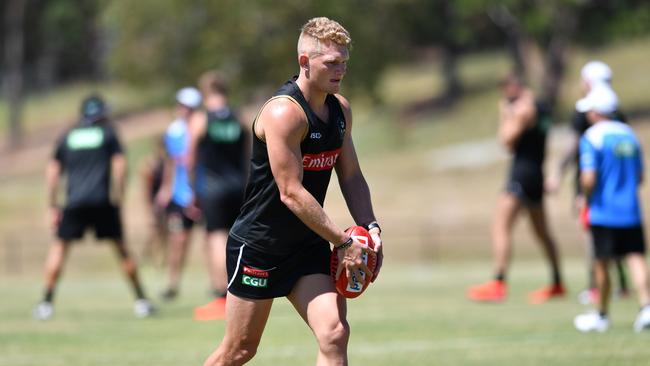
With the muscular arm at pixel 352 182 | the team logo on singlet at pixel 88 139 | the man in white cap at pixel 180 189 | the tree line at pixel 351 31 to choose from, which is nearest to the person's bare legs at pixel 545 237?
the man in white cap at pixel 180 189

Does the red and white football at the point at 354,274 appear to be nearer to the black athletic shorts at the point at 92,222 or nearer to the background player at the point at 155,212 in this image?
the black athletic shorts at the point at 92,222

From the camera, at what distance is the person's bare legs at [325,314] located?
6355 millimetres

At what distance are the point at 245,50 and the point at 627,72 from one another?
65.1 ft

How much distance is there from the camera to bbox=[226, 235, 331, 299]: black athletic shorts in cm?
666

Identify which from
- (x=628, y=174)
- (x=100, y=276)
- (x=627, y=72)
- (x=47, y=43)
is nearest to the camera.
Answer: (x=628, y=174)

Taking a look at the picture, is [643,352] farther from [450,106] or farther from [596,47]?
[596,47]

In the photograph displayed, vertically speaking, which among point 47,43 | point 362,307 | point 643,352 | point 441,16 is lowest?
point 47,43

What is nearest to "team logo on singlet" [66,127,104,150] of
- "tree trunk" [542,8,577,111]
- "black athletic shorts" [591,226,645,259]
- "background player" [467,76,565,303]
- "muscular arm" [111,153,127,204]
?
"muscular arm" [111,153,127,204]

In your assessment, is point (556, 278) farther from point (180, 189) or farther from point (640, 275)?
point (180, 189)

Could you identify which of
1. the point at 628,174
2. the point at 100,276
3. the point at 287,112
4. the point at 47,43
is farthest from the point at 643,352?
the point at 47,43

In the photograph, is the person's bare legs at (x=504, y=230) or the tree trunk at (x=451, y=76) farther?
the tree trunk at (x=451, y=76)

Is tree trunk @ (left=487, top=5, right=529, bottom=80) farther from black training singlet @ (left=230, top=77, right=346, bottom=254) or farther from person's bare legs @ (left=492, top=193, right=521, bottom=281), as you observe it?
black training singlet @ (left=230, top=77, right=346, bottom=254)

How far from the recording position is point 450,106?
180 feet

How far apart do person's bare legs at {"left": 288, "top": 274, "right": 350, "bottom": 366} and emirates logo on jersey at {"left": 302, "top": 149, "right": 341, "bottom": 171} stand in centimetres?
57
